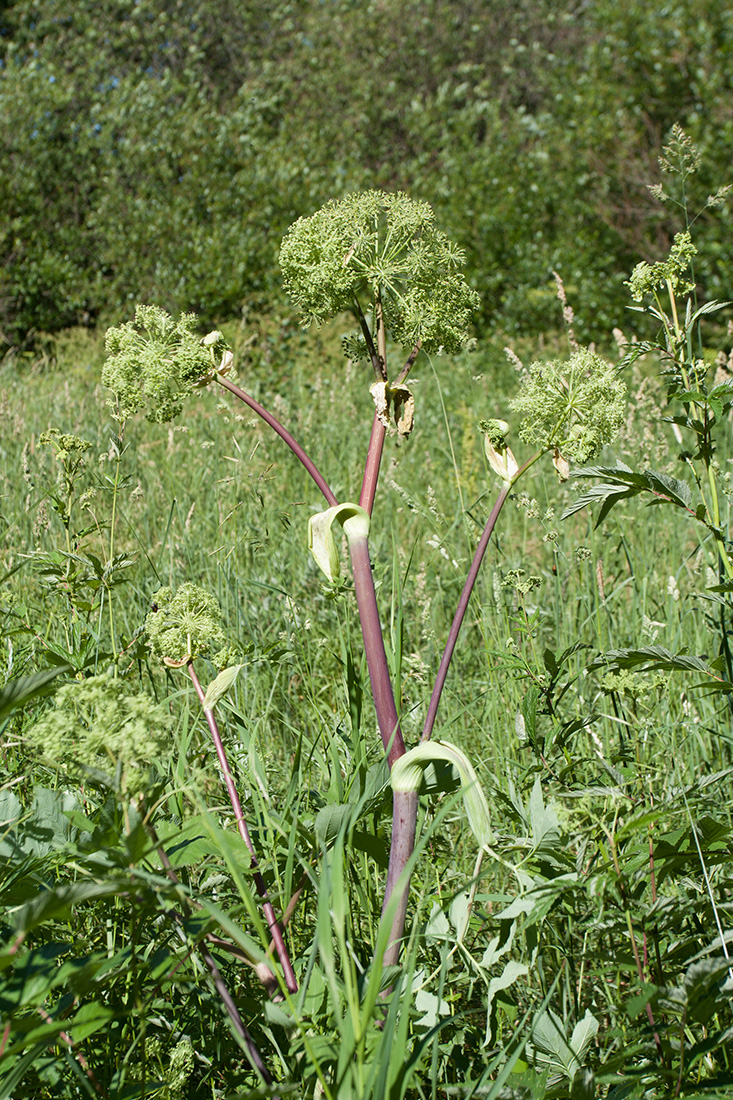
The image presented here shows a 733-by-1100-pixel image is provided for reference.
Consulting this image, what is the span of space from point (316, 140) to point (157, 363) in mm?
13087

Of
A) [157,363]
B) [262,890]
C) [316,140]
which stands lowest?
[262,890]

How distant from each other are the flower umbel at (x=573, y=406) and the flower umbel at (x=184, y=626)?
51 centimetres

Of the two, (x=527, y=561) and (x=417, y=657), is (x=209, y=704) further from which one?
(x=527, y=561)

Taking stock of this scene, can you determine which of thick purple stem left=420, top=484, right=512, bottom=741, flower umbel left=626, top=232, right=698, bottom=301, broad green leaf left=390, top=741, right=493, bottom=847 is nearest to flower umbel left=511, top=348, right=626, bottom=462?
thick purple stem left=420, top=484, right=512, bottom=741

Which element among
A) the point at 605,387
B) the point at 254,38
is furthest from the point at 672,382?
the point at 254,38

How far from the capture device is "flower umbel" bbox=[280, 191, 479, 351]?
1095 mm

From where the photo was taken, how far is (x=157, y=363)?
1.11 metres

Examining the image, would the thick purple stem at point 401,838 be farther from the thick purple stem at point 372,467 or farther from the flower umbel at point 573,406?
the flower umbel at point 573,406

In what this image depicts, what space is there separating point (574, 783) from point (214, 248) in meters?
9.19

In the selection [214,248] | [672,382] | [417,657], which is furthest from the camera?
[214,248]

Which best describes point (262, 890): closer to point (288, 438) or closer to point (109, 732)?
point (109, 732)

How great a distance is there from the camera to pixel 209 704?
104 centimetres

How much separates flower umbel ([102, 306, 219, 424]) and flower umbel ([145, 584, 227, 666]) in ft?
0.85

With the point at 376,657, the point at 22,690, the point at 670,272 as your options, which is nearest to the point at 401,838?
the point at 376,657
